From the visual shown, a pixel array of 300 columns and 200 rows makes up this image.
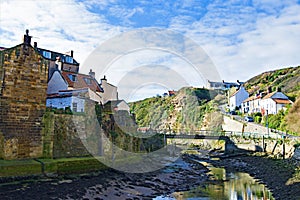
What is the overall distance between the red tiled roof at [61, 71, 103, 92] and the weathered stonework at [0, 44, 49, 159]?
1221cm

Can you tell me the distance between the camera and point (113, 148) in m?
23.1

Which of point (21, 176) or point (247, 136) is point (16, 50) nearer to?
point (21, 176)

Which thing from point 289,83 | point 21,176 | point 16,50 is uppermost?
point 289,83

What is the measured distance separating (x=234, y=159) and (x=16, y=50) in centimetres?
2974

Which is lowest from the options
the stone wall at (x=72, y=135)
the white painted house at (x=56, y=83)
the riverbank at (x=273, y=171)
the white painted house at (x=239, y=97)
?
the riverbank at (x=273, y=171)

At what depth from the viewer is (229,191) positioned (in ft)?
66.3

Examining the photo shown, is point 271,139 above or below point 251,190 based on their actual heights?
above

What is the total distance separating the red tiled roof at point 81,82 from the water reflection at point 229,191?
16.4 m

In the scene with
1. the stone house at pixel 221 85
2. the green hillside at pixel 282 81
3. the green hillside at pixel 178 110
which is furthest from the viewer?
the stone house at pixel 221 85

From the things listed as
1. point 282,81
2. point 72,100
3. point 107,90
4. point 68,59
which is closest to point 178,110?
point 282,81

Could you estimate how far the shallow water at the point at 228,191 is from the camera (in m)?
18.1

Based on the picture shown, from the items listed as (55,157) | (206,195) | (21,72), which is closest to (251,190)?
(206,195)

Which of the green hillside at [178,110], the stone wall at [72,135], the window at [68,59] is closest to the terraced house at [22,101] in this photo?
the stone wall at [72,135]

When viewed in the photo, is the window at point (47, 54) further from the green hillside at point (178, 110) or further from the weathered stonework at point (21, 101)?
the green hillside at point (178, 110)
